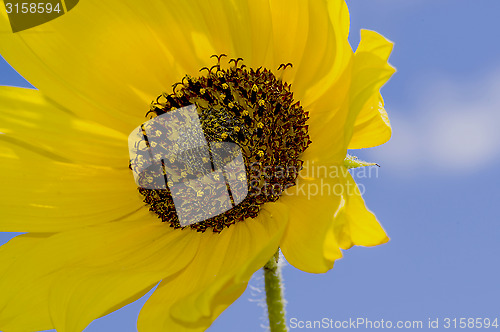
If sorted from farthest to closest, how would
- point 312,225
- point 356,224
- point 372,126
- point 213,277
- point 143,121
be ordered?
point 143,121 < point 213,277 < point 372,126 < point 312,225 < point 356,224

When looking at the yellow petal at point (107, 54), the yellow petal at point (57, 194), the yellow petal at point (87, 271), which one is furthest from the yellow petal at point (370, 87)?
the yellow petal at point (57, 194)

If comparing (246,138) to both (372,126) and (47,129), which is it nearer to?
(372,126)

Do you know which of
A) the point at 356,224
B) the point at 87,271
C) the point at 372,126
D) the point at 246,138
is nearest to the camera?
the point at 356,224

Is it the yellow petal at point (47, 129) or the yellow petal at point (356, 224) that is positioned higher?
the yellow petal at point (47, 129)

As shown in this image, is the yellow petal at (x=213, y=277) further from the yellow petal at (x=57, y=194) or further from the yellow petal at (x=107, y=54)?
the yellow petal at (x=107, y=54)

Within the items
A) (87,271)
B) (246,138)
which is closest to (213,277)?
(87,271)

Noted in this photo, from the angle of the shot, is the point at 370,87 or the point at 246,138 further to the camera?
the point at 246,138
